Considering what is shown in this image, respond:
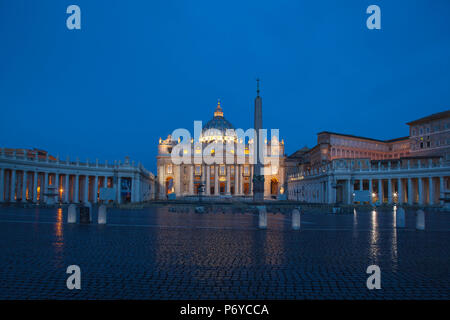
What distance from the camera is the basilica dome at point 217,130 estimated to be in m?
125

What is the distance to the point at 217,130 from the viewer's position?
4970 inches

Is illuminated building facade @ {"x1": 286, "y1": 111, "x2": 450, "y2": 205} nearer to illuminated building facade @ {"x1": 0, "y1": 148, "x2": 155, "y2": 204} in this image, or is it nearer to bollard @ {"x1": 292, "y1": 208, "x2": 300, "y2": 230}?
bollard @ {"x1": 292, "y1": 208, "x2": 300, "y2": 230}

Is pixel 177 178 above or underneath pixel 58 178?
above

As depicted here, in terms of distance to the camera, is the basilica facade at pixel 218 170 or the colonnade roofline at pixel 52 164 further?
the basilica facade at pixel 218 170

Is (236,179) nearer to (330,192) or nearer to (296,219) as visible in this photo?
(330,192)

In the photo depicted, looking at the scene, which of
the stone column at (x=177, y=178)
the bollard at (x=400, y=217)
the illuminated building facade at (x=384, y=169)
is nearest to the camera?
the bollard at (x=400, y=217)

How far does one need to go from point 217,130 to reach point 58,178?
75.2 m

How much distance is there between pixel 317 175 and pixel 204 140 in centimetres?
6228

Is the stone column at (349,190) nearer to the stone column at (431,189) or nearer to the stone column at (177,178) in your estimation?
the stone column at (431,189)

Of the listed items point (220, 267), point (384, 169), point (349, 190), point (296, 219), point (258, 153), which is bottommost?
point (220, 267)

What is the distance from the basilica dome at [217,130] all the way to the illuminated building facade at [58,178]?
57292 millimetres

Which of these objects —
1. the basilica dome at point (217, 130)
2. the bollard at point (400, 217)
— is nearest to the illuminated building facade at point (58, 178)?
the bollard at point (400, 217)

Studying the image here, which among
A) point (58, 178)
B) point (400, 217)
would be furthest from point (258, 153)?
point (58, 178)
